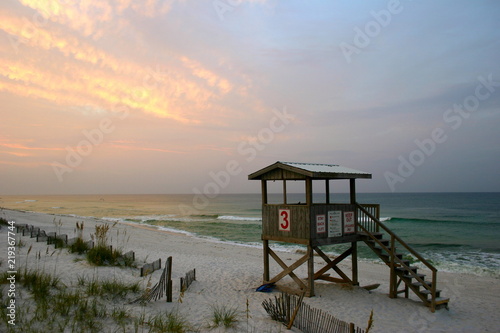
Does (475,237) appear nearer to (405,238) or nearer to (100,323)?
(405,238)

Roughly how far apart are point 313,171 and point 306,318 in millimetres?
4910

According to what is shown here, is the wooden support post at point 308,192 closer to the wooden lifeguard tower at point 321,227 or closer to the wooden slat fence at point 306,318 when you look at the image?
the wooden lifeguard tower at point 321,227

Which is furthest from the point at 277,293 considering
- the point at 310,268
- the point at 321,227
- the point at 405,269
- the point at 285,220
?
the point at 405,269

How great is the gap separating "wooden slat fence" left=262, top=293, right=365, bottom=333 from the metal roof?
433 centimetres

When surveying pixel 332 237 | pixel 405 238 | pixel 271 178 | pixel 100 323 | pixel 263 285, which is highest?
pixel 271 178

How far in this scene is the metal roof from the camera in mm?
11664

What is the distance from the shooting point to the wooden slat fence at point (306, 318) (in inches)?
302

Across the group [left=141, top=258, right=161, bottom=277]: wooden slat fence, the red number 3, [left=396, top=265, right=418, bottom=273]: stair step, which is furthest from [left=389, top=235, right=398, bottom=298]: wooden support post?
[left=141, top=258, right=161, bottom=277]: wooden slat fence

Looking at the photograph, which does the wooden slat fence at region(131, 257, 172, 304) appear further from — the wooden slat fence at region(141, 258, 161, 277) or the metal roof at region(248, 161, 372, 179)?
the metal roof at region(248, 161, 372, 179)

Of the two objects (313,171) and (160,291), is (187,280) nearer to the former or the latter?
(160,291)

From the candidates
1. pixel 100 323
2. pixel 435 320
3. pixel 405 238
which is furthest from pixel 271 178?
pixel 405 238

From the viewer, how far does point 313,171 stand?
457 inches

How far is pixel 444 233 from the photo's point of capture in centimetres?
4053

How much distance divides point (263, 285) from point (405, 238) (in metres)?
30.0
